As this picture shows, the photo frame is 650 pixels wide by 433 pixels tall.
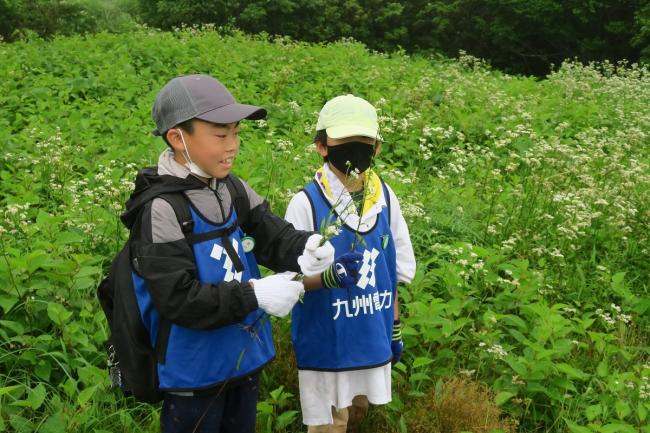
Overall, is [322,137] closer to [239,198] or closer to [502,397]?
[239,198]

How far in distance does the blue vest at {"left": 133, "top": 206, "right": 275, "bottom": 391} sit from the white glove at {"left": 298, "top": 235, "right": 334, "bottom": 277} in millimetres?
230

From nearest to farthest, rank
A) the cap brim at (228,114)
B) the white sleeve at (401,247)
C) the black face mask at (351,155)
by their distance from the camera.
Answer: the cap brim at (228,114) → the black face mask at (351,155) → the white sleeve at (401,247)

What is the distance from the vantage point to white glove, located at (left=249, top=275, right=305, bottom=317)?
208cm

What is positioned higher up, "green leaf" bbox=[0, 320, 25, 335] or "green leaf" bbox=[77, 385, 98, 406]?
"green leaf" bbox=[0, 320, 25, 335]

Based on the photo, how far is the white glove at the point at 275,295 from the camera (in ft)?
6.82

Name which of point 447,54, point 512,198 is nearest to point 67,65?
point 512,198

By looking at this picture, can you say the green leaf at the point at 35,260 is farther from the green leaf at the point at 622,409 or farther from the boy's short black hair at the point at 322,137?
the green leaf at the point at 622,409

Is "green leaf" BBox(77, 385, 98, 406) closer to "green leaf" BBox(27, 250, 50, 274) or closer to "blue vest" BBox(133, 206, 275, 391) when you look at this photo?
"blue vest" BBox(133, 206, 275, 391)

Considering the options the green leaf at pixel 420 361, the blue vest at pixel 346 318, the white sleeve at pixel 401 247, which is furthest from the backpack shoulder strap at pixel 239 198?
the green leaf at pixel 420 361

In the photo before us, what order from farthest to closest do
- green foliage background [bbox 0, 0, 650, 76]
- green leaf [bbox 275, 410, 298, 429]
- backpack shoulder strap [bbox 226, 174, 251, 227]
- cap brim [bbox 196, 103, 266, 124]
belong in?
green foliage background [bbox 0, 0, 650, 76], green leaf [bbox 275, 410, 298, 429], backpack shoulder strap [bbox 226, 174, 251, 227], cap brim [bbox 196, 103, 266, 124]

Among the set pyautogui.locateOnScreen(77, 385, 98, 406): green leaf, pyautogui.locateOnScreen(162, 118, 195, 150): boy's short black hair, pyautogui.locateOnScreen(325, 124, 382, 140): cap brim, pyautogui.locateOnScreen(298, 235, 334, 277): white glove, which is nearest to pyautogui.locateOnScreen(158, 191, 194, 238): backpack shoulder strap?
pyautogui.locateOnScreen(162, 118, 195, 150): boy's short black hair

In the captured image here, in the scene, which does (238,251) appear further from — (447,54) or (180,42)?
(447,54)

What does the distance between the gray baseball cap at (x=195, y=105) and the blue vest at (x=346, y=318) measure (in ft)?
2.04

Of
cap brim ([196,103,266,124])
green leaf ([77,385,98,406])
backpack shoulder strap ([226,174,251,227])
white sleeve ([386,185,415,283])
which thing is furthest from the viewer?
white sleeve ([386,185,415,283])
